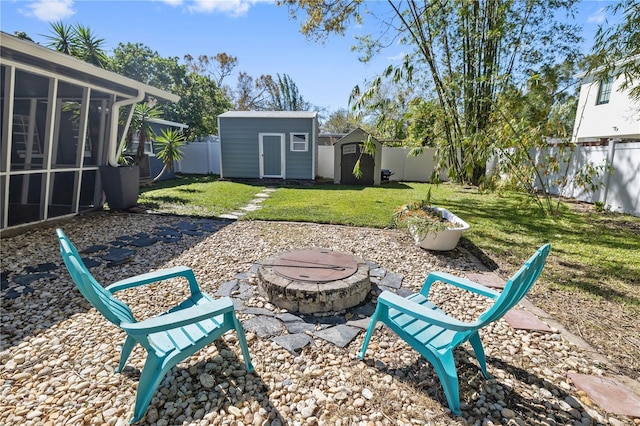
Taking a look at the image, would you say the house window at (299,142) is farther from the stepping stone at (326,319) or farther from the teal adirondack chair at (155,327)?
the teal adirondack chair at (155,327)

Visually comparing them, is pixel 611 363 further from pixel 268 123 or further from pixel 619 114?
pixel 619 114

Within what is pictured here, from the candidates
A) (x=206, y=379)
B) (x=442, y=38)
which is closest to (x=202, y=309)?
(x=206, y=379)

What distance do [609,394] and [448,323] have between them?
1.19 meters

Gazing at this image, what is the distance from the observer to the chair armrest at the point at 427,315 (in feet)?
5.18

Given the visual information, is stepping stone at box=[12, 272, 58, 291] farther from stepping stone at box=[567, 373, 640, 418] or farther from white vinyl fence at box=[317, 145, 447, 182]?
white vinyl fence at box=[317, 145, 447, 182]

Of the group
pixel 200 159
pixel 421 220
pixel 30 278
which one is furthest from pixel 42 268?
pixel 200 159

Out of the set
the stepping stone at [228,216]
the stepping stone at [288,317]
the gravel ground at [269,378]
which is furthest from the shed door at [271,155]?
the stepping stone at [288,317]

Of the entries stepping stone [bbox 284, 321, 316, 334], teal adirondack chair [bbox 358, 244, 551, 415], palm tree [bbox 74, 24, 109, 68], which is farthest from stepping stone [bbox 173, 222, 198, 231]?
palm tree [bbox 74, 24, 109, 68]

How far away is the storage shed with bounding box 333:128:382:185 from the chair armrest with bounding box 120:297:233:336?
1116 cm

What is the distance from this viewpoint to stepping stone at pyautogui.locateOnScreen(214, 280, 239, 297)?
2.97m

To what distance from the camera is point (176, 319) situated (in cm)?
155

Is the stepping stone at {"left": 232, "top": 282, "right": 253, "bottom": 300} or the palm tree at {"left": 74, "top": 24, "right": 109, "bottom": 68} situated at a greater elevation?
the palm tree at {"left": 74, "top": 24, "right": 109, "bottom": 68}

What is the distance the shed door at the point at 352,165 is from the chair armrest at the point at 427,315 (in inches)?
431

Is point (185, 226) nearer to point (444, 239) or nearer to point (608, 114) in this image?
point (444, 239)
